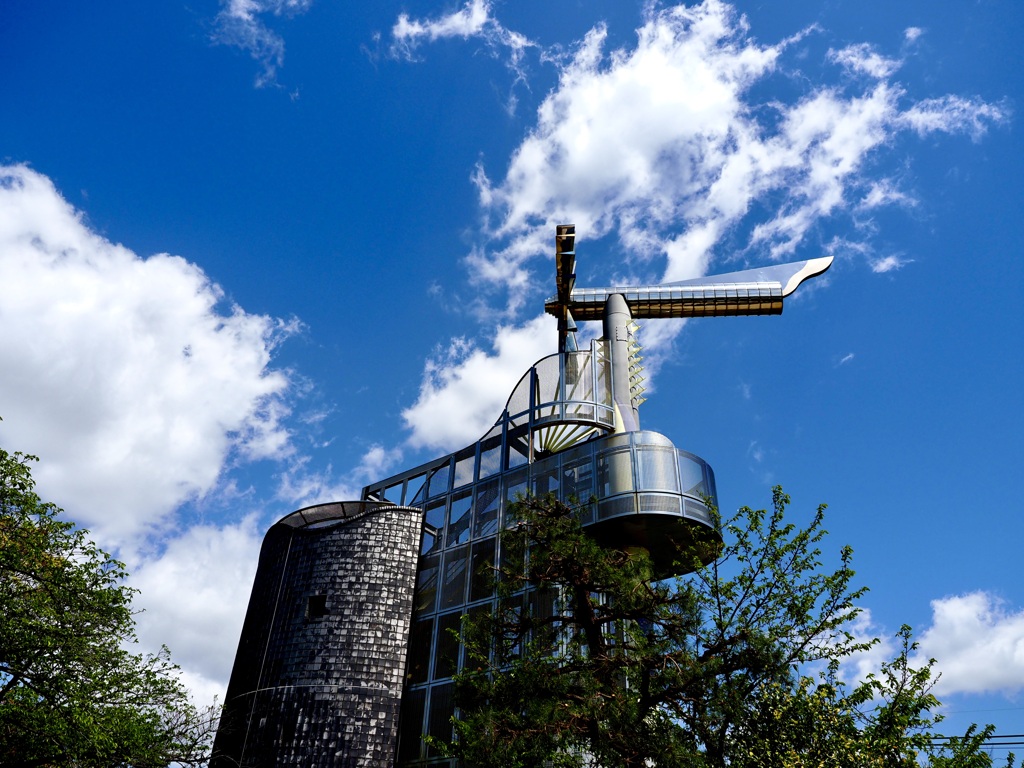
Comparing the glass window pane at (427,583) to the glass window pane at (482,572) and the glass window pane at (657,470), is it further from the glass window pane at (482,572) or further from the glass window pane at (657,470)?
the glass window pane at (657,470)

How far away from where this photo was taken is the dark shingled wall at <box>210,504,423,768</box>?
23.2 meters

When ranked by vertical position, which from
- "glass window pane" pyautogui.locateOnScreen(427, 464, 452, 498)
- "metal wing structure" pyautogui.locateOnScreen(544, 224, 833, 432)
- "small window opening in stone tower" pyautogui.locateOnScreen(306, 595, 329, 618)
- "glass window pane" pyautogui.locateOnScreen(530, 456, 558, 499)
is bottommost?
"small window opening in stone tower" pyautogui.locateOnScreen(306, 595, 329, 618)

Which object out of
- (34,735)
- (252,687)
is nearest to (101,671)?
(34,735)

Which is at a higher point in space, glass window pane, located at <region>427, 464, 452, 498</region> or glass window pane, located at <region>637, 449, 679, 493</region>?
glass window pane, located at <region>427, 464, 452, 498</region>

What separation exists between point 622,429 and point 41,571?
1803cm

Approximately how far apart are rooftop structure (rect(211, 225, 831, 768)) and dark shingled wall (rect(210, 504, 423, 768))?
44 mm

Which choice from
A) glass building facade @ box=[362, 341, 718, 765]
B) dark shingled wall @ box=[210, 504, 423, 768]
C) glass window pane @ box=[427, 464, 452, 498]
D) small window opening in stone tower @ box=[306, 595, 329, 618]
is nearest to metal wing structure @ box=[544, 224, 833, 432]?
glass building facade @ box=[362, 341, 718, 765]

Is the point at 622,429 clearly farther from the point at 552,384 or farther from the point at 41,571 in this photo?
the point at 41,571

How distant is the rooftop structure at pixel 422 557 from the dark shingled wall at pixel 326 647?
0.15ft

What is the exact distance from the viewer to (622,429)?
26688mm

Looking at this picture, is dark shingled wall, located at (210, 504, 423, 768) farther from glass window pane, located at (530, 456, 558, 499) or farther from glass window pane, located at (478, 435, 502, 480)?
glass window pane, located at (530, 456, 558, 499)

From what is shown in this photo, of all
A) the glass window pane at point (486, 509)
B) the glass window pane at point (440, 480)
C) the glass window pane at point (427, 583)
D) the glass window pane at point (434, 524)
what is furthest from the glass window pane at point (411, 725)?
the glass window pane at point (440, 480)

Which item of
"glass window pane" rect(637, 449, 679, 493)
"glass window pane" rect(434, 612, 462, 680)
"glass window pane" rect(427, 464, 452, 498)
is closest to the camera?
"glass window pane" rect(637, 449, 679, 493)

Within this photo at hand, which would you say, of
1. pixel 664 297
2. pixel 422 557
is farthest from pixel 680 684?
pixel 664 297
